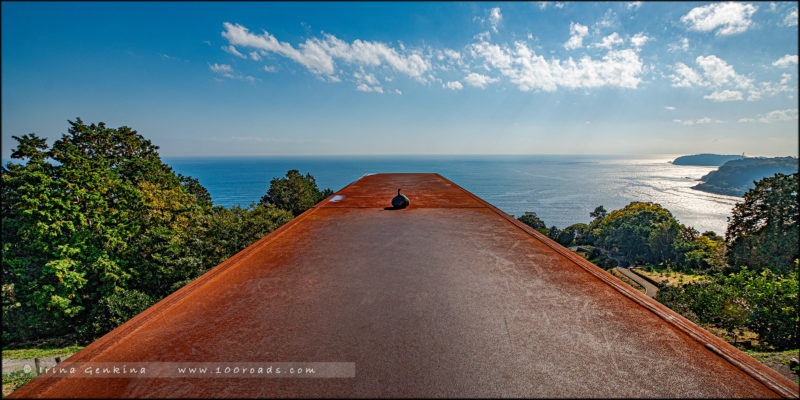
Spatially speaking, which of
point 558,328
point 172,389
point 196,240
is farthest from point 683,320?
point 196,240

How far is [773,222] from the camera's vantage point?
19906mm

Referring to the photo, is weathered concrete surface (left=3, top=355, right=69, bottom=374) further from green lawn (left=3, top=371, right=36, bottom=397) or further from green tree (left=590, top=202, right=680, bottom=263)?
green tree (left=590, top=202, right=680, bottom=263)

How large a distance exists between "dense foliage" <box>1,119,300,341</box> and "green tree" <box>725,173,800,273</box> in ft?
106

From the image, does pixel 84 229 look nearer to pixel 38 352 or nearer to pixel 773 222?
pixel 38 352

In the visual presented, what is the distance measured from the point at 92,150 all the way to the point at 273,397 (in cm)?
2065

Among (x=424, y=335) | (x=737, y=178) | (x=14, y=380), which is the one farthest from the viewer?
(x=737, y=178)

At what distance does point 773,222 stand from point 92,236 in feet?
127

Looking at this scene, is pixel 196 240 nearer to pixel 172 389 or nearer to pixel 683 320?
pixel 172 389

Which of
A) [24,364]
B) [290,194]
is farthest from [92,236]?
[290,194]

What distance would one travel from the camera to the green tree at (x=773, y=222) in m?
19.5

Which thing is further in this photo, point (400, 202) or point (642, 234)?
point (642, 234)

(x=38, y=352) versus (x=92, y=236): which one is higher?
(x=92, y=236)

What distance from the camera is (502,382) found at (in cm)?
207

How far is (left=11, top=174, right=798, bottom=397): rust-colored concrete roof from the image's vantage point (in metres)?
2.06
